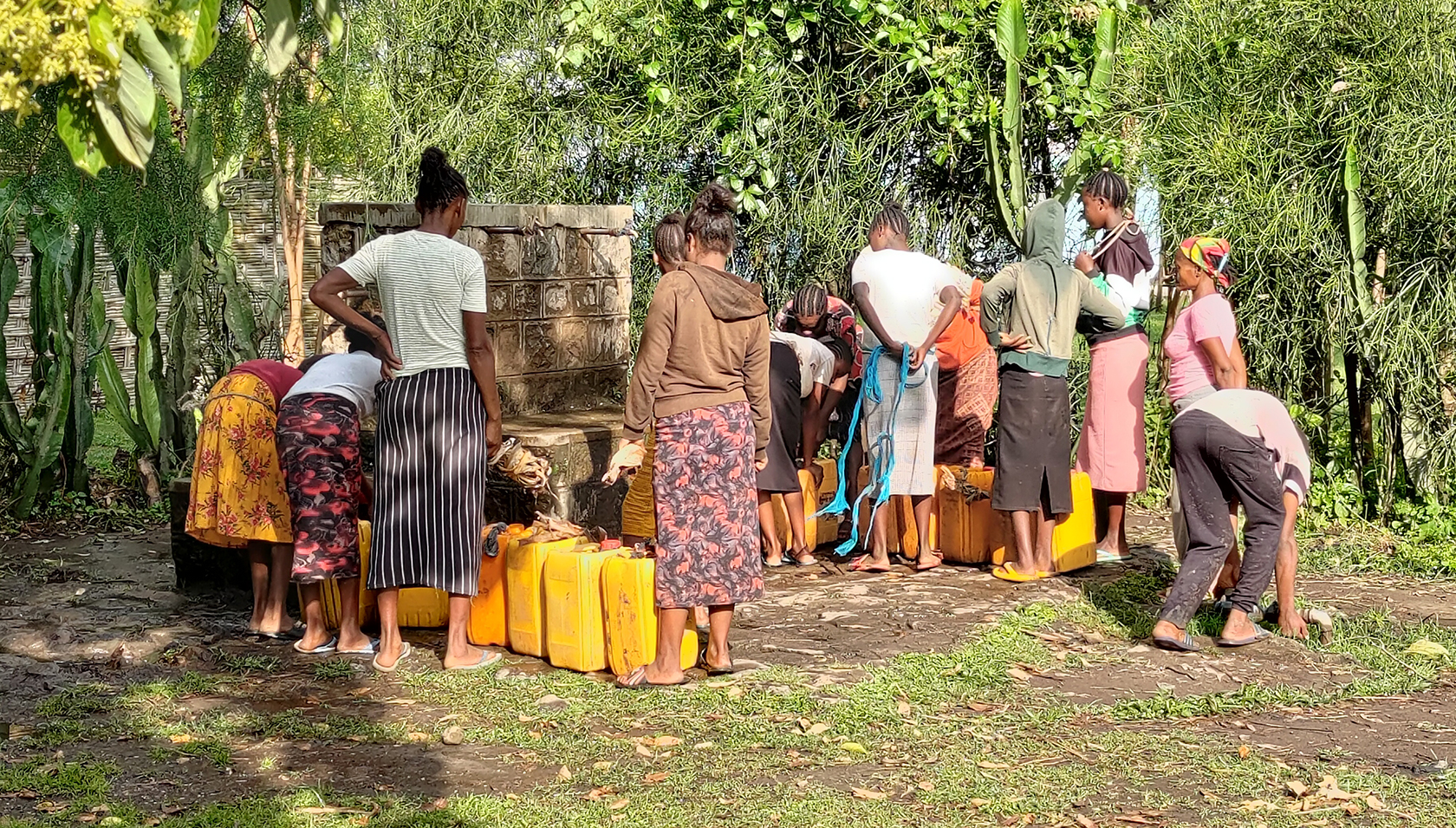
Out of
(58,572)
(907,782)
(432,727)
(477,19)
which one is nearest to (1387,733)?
(907,782)

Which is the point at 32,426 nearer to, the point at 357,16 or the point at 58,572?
the point at 58,572

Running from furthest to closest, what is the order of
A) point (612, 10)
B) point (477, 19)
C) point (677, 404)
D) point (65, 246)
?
point (477, 19) < point (612, 10) < point (65, 246) < point (677, 404)

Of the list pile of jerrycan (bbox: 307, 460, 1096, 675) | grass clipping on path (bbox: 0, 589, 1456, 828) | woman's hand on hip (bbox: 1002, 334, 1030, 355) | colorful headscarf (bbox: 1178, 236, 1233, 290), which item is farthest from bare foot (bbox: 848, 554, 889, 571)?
colorful headscarf (bbox: 1178, 236, 1233, 290)

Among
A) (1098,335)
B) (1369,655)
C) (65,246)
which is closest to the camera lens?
(1369,655)

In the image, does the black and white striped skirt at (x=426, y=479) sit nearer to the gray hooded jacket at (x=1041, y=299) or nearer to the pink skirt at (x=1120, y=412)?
the gray hooded jacket at (x=1041, y=299)

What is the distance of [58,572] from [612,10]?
5.37 metres

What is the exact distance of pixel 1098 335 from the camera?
788 cm

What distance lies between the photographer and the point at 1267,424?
616 centimetres

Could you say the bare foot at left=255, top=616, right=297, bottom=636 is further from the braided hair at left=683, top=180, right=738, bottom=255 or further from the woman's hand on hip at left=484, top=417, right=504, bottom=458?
the braided hair at left=683, top=180, right=738, bottom=255

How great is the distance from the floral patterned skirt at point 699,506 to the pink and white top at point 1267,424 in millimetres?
2065

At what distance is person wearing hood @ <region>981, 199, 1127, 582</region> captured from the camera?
752 centimetres

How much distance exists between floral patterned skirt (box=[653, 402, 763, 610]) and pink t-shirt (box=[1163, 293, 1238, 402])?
7.00 feet

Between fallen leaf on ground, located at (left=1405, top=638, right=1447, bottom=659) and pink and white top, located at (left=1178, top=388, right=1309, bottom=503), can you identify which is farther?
fallen leaf on ground, located at (left=1405, top=638, right=1447, bottom=659)

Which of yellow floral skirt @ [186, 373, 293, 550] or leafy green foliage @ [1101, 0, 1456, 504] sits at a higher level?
leafy green foliage @ [1101, 0, 1456, 504]
